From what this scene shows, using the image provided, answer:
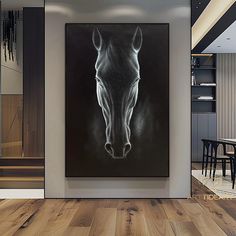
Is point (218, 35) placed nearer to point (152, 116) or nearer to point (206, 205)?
point (152, 116)

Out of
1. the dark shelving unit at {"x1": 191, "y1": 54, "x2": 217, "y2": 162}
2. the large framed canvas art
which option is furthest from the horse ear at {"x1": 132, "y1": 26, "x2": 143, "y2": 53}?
the dark shelving unit at {"x1": 191, "y1": 54, "x2": 217, "y2": 162}

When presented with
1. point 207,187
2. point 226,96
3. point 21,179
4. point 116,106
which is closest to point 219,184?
point 207,187

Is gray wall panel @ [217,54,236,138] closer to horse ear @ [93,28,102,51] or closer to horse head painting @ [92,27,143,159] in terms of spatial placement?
horse head painting @ [92,27,143,159]

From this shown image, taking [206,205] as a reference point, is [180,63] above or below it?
above

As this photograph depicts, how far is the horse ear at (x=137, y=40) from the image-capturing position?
15.1ft

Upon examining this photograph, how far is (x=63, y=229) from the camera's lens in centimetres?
332

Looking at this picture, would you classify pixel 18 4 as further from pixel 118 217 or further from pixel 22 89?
pixel 118 217

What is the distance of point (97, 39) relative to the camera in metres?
4.62

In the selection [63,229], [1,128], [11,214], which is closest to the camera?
[63,229]

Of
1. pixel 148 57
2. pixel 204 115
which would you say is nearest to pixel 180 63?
pixel 148 57

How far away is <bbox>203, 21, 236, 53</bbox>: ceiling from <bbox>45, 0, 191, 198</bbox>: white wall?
2294 millimetres

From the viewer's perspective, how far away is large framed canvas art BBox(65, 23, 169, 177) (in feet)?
15.0

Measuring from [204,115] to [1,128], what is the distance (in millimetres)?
5250

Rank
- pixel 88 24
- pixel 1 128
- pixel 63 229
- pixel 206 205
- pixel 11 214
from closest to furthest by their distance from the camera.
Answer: pixel 63 229 < pixel 11 214 < pixel 206 205 < pixel 88 24 < pixel 1 128
